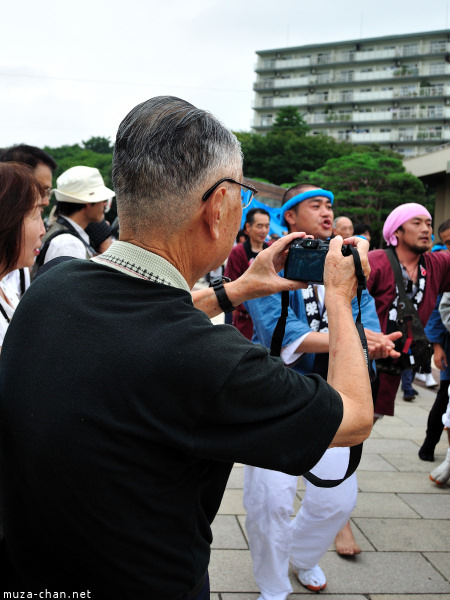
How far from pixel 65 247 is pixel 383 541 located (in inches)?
101

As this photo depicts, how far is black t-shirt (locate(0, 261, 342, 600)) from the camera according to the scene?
41.7 inches

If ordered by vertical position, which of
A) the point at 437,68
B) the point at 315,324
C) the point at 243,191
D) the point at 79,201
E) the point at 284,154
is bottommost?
the point at 315,324

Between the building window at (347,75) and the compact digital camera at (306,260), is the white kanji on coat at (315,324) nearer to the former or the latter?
the compact digital camera at (306,260)

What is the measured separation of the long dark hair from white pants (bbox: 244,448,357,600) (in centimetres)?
147

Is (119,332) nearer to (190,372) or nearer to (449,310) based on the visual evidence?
(190,372)

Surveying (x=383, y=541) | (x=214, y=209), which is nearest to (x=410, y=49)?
(x=383, y=541)

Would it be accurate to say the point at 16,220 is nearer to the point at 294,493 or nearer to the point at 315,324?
the point at 315,324

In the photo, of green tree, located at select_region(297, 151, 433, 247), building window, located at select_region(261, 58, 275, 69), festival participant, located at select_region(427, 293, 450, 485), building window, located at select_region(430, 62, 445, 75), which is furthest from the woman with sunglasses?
building window, located at select_region(261, 58, 275, 69)

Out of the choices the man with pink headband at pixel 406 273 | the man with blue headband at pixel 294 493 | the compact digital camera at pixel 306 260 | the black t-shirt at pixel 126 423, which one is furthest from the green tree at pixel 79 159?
the black t-shirt at pixel 126 423

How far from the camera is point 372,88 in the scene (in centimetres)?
7156

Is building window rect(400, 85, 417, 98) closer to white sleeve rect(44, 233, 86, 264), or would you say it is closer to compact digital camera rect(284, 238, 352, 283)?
white sleeve rect(44, 233, 86, 264)

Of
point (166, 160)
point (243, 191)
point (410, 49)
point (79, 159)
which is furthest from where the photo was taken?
point (410, 49)

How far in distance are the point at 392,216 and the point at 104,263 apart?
3.34 meters

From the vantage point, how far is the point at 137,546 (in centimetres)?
112
